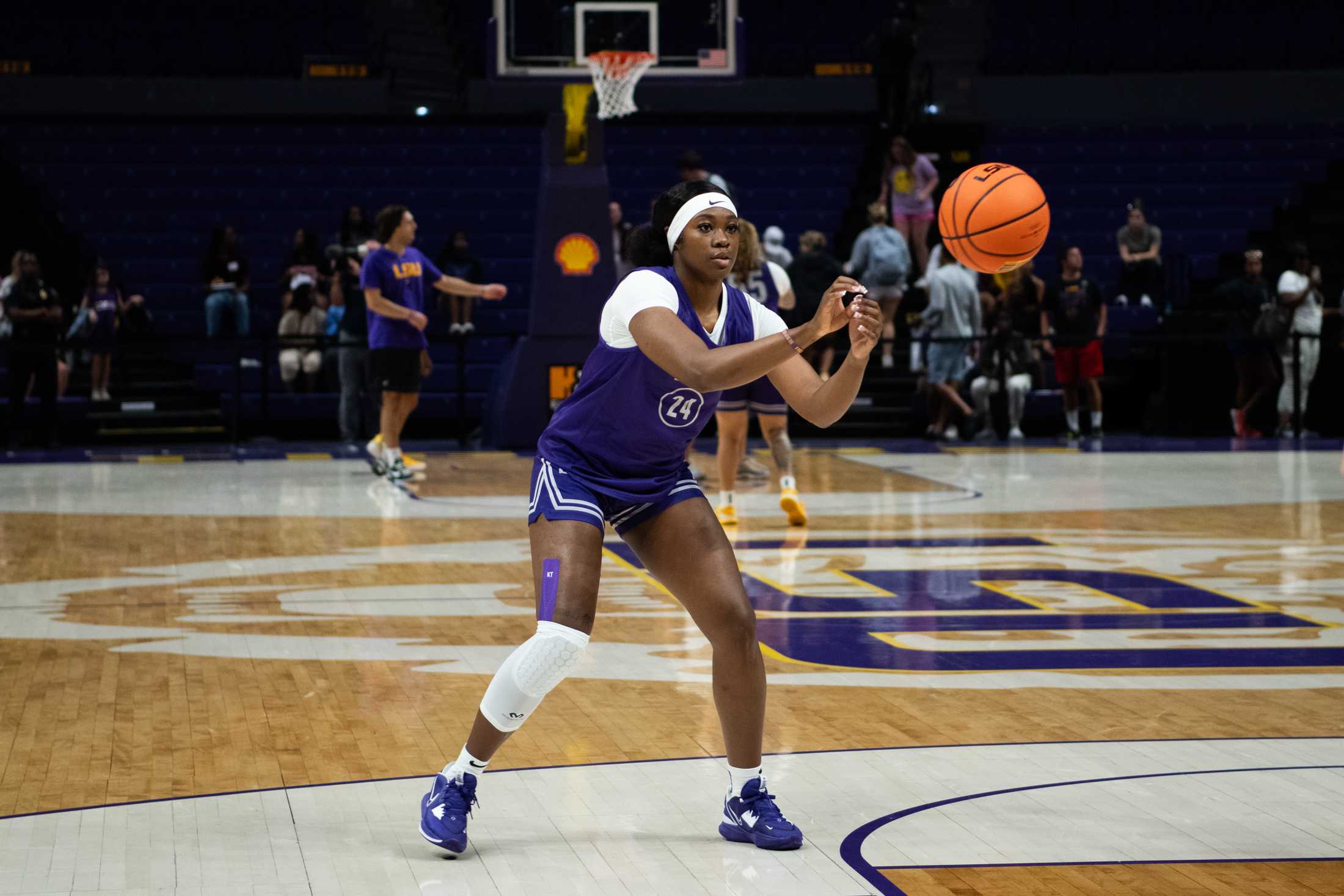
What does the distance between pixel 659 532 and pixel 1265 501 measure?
887cm

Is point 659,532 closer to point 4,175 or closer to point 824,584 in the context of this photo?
point 824,584

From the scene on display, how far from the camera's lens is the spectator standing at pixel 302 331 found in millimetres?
18484

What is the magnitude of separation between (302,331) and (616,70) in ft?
16.3

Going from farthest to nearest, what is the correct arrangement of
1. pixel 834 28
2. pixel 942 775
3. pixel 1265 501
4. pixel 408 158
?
pixel 834 28 < pixel 408 158 < pixel 1265 501 < pixel 942 775

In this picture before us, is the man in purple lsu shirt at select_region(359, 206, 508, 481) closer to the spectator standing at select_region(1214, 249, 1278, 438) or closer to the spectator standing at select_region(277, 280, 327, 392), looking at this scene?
the spectator standing at select_region(277, 280, 327, 392)

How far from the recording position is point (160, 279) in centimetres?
2186

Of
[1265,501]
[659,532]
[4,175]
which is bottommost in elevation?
[1265,501]

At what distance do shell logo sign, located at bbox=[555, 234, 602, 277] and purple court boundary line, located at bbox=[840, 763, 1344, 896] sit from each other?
11569mm

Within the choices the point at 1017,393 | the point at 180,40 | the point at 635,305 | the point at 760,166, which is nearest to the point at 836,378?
the point at 635,305

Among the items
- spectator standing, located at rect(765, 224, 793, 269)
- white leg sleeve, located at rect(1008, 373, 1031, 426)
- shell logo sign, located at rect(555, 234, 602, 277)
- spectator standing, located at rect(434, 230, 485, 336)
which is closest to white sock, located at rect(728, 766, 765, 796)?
spectator standing, located at rect(765, 224, 793, 269)

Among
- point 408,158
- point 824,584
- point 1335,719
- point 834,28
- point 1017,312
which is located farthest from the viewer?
point 834,28

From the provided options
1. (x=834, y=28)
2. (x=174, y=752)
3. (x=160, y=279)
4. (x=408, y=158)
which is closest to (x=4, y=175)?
(x=160, y=279)

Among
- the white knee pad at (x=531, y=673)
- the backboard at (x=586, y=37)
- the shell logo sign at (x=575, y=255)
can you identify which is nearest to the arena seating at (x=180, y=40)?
the backboard at (x=586, y=37)

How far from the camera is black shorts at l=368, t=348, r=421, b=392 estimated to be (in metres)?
13.4
